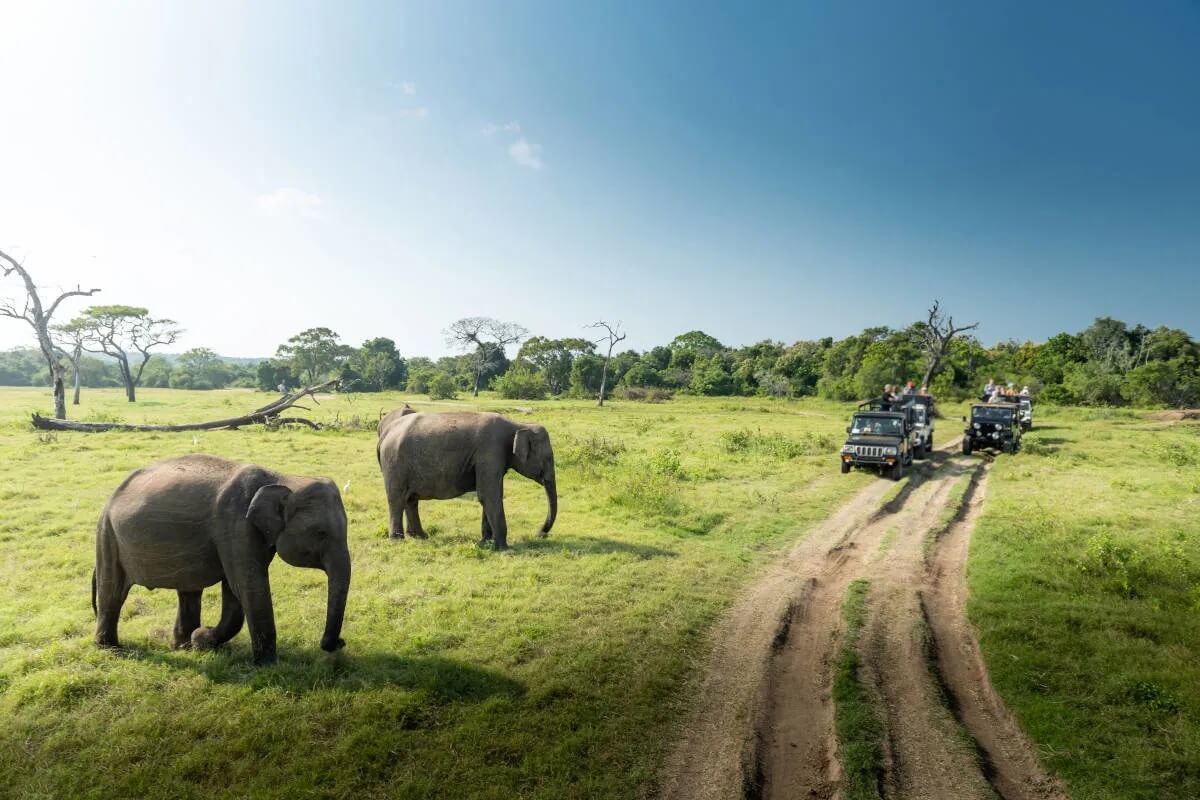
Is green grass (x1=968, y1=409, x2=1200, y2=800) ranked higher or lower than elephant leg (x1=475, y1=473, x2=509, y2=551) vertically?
lower

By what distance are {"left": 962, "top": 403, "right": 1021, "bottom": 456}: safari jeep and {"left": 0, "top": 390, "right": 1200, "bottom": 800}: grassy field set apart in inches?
328

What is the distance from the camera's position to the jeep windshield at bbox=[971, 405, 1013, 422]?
78.6 feet

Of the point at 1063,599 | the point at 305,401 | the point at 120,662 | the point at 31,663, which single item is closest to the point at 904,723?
the point at 1063,599

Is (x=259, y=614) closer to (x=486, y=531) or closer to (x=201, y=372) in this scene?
(x=486, y=531)

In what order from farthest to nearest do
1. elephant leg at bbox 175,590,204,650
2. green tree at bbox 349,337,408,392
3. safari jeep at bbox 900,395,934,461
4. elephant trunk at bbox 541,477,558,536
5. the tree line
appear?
1. green tree at bbox 349,337,408,392
2. the tree line
3. safari jeep at bbox 900,395,934,461
4. elephant trunk at bbox 541,477,558,536
5. elephant leg at bbox 175,590,204,650

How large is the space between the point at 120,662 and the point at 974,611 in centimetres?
1148

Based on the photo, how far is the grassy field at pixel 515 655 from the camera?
514 centimetres

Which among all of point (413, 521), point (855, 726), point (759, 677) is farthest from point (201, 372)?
point (855, 726)

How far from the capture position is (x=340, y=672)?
6.50 meters

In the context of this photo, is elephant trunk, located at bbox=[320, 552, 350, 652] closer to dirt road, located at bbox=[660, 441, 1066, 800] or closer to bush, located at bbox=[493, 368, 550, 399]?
dirt road, located at bbox=[660, 441, 1066, 800]

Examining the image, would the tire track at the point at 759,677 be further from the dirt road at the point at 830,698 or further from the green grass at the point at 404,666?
the green grass at the point at 404,666

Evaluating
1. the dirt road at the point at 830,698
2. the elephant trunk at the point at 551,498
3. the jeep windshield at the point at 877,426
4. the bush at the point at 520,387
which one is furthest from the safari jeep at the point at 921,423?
the bush at the point at 520,387

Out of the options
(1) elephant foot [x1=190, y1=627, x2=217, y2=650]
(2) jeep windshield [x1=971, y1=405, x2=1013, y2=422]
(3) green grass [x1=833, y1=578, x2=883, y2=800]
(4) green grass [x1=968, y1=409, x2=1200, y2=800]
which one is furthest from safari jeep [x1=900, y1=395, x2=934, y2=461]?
(1) elephant foot [x1=190, y1=627, x2=217, y2=650]

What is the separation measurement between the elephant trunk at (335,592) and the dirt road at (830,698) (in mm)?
3801
